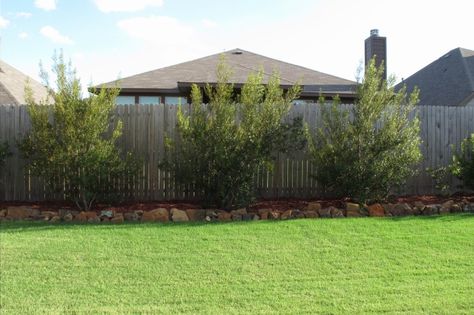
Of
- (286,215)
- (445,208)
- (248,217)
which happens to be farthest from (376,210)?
(248,217)

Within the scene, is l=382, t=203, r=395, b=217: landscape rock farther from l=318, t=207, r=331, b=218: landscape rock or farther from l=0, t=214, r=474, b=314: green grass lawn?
l=318, t=207, r=331, b=218: landscape rock

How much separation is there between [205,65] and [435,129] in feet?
29.9

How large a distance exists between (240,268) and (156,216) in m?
2.68

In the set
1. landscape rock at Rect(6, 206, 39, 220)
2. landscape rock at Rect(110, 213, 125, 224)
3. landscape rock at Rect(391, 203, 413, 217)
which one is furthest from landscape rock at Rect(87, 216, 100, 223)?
landscape rock at Rect(391, 203, 413, 217)

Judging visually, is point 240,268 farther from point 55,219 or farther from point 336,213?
point 55,219

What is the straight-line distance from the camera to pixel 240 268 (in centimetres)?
528

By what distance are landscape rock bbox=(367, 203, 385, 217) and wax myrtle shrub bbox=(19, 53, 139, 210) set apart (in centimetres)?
427

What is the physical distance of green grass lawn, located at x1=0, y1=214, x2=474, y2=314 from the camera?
432cm

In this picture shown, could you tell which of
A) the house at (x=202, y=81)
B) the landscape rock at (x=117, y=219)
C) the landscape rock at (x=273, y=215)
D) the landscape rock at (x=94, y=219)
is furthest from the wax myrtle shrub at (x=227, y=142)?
the house at (x=202, y=81)

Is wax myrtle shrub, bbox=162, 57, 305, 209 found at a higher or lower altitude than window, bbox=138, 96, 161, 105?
lower

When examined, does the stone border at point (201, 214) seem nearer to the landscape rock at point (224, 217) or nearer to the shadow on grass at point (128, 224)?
the landscape rock at point (224, 217)

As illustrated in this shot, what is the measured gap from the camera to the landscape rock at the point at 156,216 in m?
7.58

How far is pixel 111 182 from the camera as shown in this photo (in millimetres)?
8641

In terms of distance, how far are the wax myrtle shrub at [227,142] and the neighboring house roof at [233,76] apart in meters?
5.97
